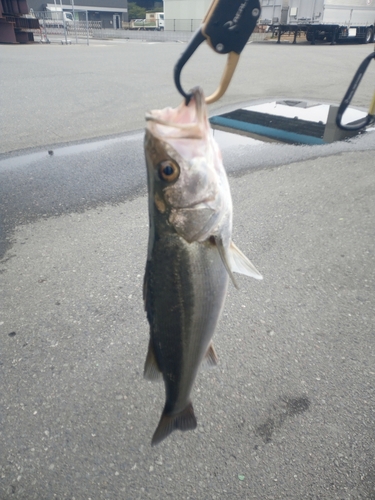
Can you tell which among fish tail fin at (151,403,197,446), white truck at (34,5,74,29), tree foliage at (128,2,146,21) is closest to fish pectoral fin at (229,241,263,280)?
fish tail fin at (151,403,197,446)

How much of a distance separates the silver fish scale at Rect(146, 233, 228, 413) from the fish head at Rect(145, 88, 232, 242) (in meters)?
0.07

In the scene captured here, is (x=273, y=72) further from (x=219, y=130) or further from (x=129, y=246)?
(x=129, y=246)

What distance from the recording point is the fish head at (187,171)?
1.18 m

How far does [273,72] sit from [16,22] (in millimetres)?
19163

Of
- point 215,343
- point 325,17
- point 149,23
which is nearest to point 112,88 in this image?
point 215,343

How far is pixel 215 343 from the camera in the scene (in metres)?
2.80

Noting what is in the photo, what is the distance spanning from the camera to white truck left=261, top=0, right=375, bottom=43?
72.3 ft

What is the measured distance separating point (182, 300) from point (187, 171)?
0.44 metres

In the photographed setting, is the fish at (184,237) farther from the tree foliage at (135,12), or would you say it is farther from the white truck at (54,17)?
the tree foliage at (135,12)

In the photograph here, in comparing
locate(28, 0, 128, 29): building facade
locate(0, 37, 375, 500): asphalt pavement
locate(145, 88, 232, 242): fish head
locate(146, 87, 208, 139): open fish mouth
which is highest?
locate(28, 0, 128, 29): building facade

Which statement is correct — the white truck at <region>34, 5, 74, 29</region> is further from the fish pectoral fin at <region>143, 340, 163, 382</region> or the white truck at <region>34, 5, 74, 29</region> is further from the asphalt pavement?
the fish pectoral fin at <region>143, 340, 163, 382</region>

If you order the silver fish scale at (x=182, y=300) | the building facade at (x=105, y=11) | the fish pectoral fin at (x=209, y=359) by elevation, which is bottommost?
the fish pectoral fin at (x=209, y=359)

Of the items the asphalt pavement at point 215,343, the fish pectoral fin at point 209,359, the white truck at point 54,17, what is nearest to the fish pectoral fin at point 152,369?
the fish pectoral fin at point 209,359

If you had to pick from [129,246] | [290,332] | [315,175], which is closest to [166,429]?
[290,332]
